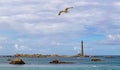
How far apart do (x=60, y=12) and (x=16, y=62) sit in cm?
9062

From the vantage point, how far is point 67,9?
45.0 m

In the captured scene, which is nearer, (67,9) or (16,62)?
(67,9)

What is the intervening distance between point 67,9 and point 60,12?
40.2 inches

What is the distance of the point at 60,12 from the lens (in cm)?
4456

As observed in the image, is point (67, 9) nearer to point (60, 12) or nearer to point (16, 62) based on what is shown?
point (60, 12)

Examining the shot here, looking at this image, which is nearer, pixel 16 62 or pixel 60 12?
pixel 60 12

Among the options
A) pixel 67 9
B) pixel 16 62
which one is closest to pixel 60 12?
pixel 67 9

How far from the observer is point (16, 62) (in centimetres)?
13300

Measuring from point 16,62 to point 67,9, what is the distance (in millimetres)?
90397
